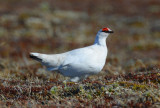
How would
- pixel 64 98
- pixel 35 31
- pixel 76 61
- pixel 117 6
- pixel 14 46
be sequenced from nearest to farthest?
pixel 64 98
pixel 76 61
pixel 14 46
pixel 35 31
pixel 117 6

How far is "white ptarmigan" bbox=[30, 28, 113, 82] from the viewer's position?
5.26 metres

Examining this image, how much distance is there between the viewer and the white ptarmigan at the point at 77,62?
5262 mm

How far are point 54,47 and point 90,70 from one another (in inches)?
395

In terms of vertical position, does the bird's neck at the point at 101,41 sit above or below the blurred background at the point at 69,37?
above

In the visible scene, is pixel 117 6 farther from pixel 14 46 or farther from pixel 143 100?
pixel 143 100

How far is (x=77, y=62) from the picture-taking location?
5301 mm

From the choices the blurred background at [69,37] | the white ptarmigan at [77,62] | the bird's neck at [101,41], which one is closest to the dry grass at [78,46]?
the blurred background at [69,37]

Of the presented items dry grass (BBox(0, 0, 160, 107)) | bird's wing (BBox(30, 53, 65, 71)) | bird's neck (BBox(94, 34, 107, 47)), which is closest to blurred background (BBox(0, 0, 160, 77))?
dry grass (BBox(0, 0, 160, 107))

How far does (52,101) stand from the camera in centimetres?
444

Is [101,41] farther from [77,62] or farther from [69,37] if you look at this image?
[69,37]

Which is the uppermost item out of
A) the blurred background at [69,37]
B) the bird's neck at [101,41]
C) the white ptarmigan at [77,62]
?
the bird's neck at [101,41]

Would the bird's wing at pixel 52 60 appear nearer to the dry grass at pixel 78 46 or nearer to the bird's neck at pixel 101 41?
the dry grass at pixel 78 46

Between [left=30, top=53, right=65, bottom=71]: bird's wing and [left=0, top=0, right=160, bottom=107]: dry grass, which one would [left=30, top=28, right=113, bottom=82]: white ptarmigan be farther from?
[left=0, top=0, right=160, bottom=107]: dry grass

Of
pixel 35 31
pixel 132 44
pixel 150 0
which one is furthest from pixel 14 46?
pixel 150 0
